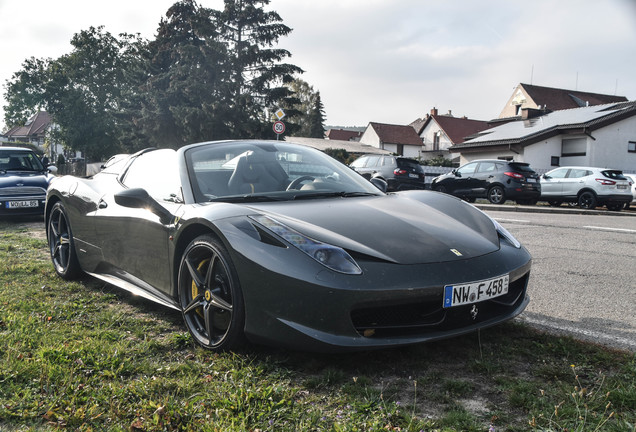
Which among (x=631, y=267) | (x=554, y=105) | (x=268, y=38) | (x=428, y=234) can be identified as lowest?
(x=631, y=267)

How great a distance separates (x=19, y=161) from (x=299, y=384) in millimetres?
10180

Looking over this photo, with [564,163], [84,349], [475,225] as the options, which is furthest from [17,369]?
[564,163]

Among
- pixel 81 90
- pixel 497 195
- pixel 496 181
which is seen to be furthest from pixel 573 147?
pixel 81 90

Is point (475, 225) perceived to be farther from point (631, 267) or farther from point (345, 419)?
point (631, 267)

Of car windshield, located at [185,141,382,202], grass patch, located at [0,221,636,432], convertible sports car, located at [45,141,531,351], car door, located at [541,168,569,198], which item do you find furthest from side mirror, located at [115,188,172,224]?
car door, located at [541,168,569,198]

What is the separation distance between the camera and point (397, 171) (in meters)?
18.6

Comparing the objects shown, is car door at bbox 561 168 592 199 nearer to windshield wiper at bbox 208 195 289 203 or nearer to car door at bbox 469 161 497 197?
car door at bbox 469 161 497 197

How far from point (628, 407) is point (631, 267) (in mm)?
3992

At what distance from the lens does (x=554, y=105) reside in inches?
2026

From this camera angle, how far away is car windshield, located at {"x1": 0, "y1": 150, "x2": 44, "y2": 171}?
34.2 ft

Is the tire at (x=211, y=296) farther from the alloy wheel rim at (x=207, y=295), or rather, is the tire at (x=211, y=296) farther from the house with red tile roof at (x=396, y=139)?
the house with red tile roof at (x=396, y=139)

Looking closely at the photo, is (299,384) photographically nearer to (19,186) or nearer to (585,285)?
(585,285)

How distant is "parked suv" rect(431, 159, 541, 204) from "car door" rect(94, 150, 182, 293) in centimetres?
1504

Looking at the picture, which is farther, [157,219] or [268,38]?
[268,38]
